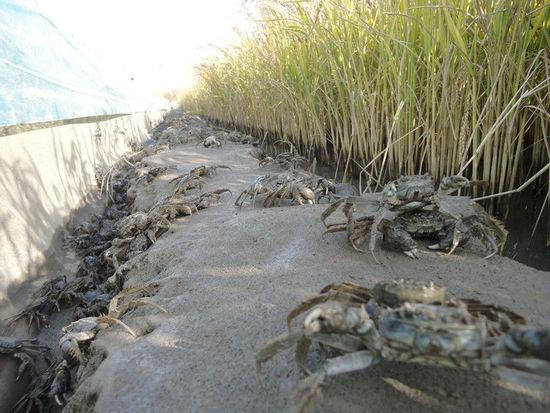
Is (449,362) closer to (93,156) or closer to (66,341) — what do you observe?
(66,341)

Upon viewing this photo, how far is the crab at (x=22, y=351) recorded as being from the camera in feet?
7.16

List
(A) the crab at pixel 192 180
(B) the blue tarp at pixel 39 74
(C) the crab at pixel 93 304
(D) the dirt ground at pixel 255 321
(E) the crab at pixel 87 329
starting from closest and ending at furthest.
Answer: (D) the dirt ground at pixel 255 321
(E) the crab at pixel 87 329
(C) the crab at pixel 93 304
(A) the crab at pixel 192 180
(B) the blue tarp at pixel 39 74

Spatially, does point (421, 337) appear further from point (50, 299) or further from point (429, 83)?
point (50, 299)

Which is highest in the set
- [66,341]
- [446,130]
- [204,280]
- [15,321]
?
[446,130]

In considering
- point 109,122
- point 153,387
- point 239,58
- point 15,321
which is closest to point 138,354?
point 153,387

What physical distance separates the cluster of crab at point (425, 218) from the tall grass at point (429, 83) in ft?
1.05

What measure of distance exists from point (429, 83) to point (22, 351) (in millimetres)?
3017

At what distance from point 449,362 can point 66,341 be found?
1763 millimetres

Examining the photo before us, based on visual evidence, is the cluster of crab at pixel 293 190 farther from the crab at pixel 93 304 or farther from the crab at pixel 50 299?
the crab at pixel 50 299

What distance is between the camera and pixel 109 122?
7.38 metres

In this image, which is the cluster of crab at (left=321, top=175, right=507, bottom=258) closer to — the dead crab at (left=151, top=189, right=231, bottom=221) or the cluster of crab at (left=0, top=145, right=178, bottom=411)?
the cluster of crab at (left=0, top=145, right=178, bottom=411)

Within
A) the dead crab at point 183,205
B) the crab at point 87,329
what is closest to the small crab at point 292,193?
the dead crab at point 183,205

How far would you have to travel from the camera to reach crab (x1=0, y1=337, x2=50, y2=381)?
2.18m

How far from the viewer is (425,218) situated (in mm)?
1984
